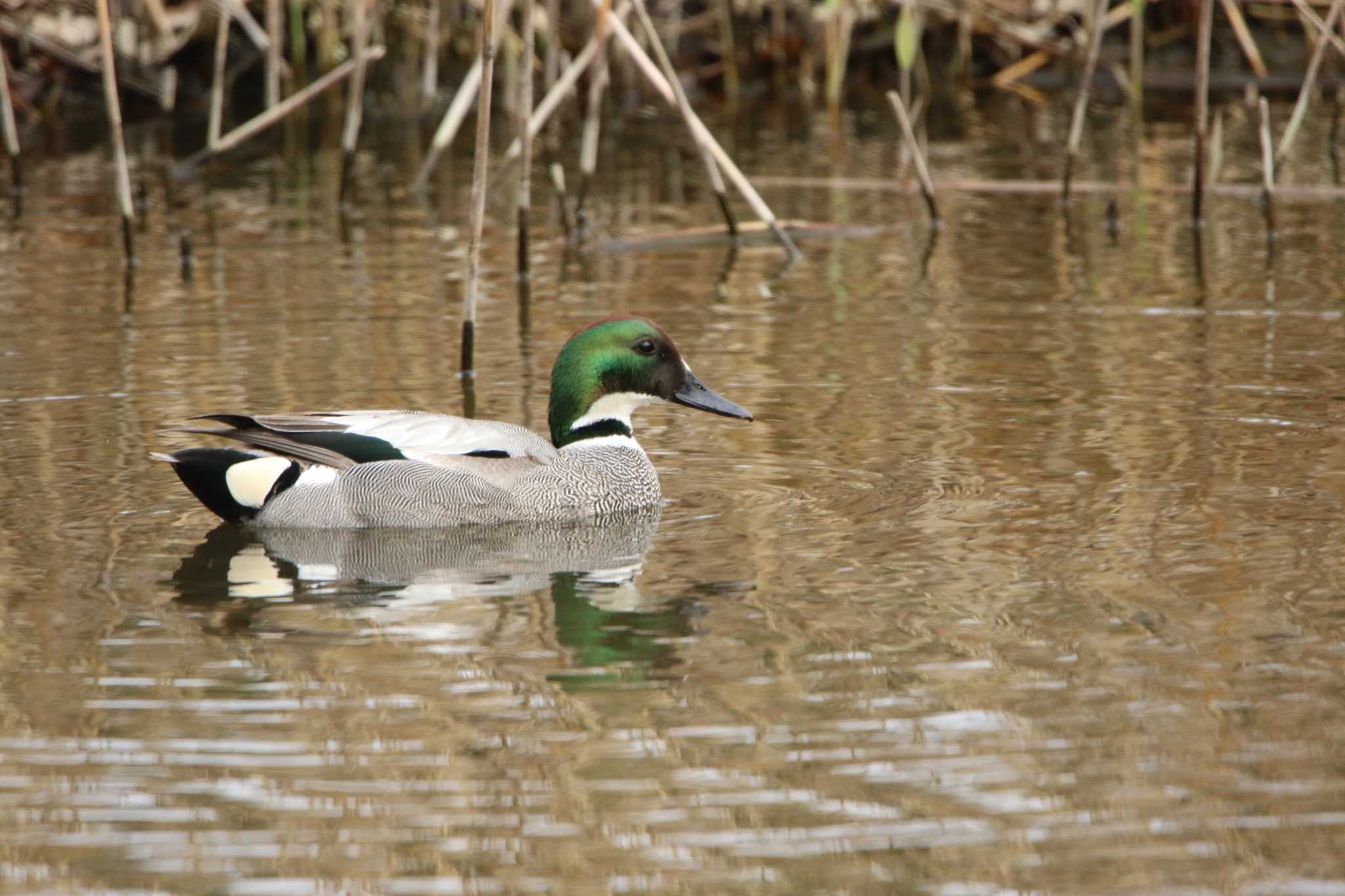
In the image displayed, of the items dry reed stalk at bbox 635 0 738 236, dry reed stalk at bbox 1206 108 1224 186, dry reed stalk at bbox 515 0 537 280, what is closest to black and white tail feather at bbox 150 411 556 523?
dry reed stalk at bbox 515 0 537 280

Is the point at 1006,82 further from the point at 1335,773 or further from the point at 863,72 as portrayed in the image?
the point at 1335,773

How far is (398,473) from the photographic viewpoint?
6902 millimetres

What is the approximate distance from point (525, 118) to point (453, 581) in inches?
154

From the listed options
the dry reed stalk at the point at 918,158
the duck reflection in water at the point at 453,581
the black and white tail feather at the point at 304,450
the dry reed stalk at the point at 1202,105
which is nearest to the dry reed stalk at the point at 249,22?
the dry reed stalk at the point at 918,158

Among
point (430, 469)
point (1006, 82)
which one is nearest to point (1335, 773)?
point (430, 469)

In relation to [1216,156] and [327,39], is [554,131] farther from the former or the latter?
[1216,156]

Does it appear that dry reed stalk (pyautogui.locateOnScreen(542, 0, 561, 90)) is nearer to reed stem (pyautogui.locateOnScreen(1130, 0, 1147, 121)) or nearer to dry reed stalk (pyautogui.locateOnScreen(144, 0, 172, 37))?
dry reed stalk (pyautogui.locateOnScreen(144, 0, 172, 37))

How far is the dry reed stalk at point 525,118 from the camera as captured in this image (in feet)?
31.1

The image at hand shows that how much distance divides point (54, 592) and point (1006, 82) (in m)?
16.3

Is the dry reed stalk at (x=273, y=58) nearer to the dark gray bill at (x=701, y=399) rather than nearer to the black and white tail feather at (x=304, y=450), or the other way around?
the dark gray bill at (x=701, y=399)

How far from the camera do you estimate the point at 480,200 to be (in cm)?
862

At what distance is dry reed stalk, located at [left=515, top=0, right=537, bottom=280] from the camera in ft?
31.1

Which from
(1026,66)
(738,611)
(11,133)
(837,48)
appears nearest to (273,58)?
(11,133)

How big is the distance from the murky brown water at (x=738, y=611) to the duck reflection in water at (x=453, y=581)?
2 centimetres
